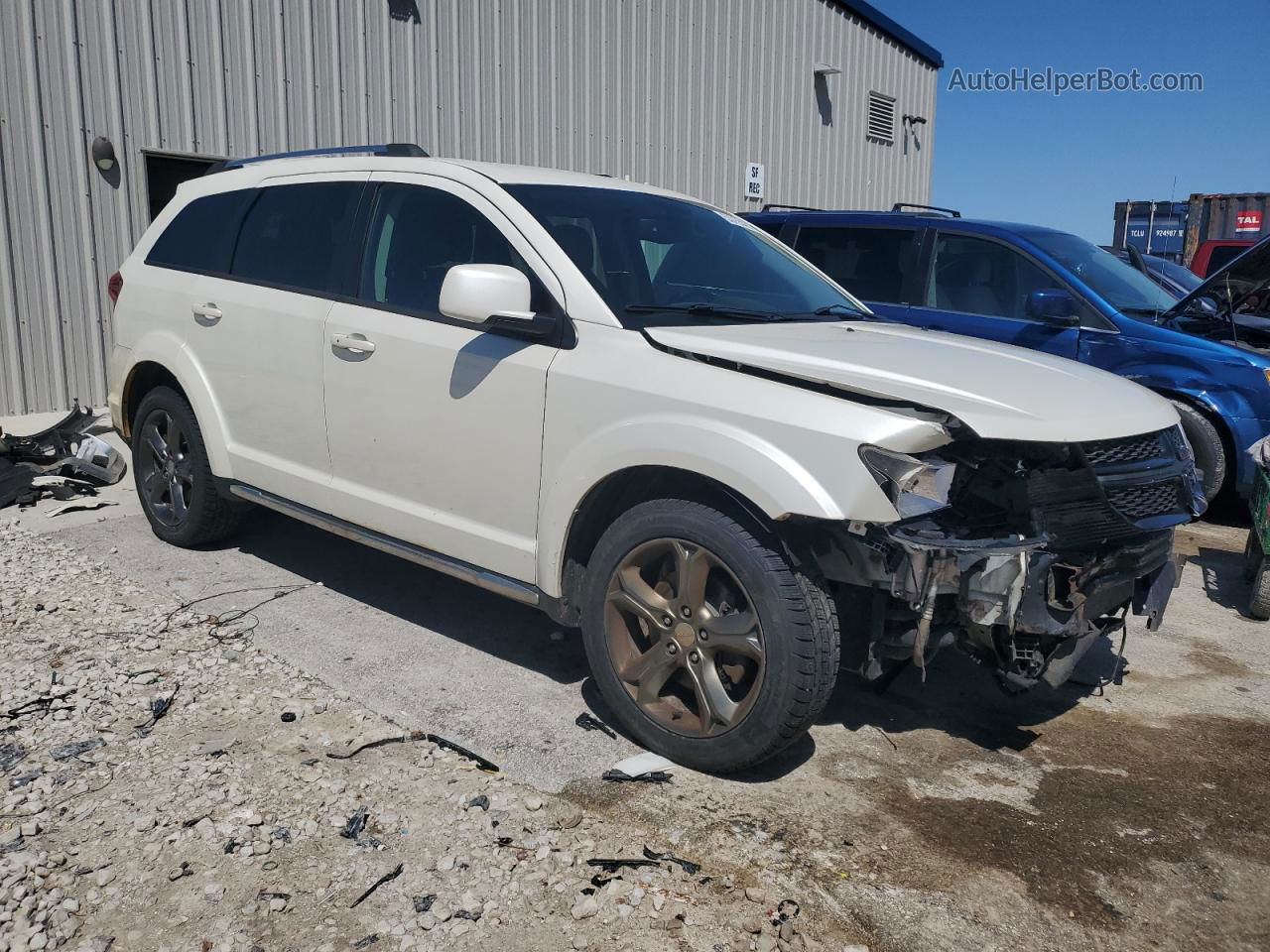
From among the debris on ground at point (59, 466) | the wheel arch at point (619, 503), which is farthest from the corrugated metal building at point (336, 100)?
the wheel arch at point (619, 503)

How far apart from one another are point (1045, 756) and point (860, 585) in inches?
44.0

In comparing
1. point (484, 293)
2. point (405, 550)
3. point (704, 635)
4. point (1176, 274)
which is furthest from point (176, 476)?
point (1176, 274)

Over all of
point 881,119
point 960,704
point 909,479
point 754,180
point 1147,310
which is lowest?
point 960,704

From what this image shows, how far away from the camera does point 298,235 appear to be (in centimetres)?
458

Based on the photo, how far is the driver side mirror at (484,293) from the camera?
3396mm

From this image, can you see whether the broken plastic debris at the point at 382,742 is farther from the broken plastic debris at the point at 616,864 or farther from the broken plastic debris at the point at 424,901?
the broken plastic debris at the point at 616,864

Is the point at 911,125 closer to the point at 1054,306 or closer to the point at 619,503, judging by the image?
the point at 1054,306

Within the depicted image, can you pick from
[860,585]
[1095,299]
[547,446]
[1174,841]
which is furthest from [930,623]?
[1095,299]

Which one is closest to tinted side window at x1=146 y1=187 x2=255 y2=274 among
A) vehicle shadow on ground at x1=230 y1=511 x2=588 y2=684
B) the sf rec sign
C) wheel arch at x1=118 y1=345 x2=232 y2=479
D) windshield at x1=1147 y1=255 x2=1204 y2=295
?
wheel arch at x1=118 y1=345 x2=232 y2=479

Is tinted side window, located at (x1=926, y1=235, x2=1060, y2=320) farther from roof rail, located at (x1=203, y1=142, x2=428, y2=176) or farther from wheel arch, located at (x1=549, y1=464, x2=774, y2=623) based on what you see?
wheel arch, located at (x1=549, y1=464, x2=774, y2=623)

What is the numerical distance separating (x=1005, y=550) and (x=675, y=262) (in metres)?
1.77

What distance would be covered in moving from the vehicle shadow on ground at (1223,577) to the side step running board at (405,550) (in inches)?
145

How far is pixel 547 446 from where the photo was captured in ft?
11.5

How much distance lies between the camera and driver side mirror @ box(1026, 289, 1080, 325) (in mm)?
6277
